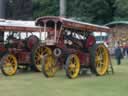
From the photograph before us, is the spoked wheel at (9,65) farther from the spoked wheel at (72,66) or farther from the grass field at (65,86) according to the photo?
the spoked wheel at (72,66)

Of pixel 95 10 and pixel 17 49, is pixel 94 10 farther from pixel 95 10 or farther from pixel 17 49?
pixel 17 49

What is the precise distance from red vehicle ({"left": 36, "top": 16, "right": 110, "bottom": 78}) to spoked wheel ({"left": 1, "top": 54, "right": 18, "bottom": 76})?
1461mm

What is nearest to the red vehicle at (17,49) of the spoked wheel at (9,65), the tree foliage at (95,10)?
the spoked wheel at (9,65)

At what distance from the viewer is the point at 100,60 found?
794 inches

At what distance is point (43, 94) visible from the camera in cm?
1396

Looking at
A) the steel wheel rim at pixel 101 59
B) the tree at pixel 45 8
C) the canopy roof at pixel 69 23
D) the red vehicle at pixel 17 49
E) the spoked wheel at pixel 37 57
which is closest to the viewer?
the canopy roof at pixel 69 23

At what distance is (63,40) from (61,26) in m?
0.64

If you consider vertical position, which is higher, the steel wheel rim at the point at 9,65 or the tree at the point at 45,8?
the tree at the point at 45,8

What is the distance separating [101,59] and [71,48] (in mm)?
1495

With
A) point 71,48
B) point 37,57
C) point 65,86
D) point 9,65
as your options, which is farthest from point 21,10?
point 65,86

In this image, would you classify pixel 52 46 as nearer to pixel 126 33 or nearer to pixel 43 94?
pixel 43 94

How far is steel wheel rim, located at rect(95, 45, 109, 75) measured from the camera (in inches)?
787

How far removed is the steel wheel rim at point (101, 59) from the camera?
19984 mm

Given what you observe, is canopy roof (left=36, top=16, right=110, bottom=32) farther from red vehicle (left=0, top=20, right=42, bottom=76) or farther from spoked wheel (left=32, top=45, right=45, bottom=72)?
spoked wheel (left=32, top=45, right=45, bottom=72)
